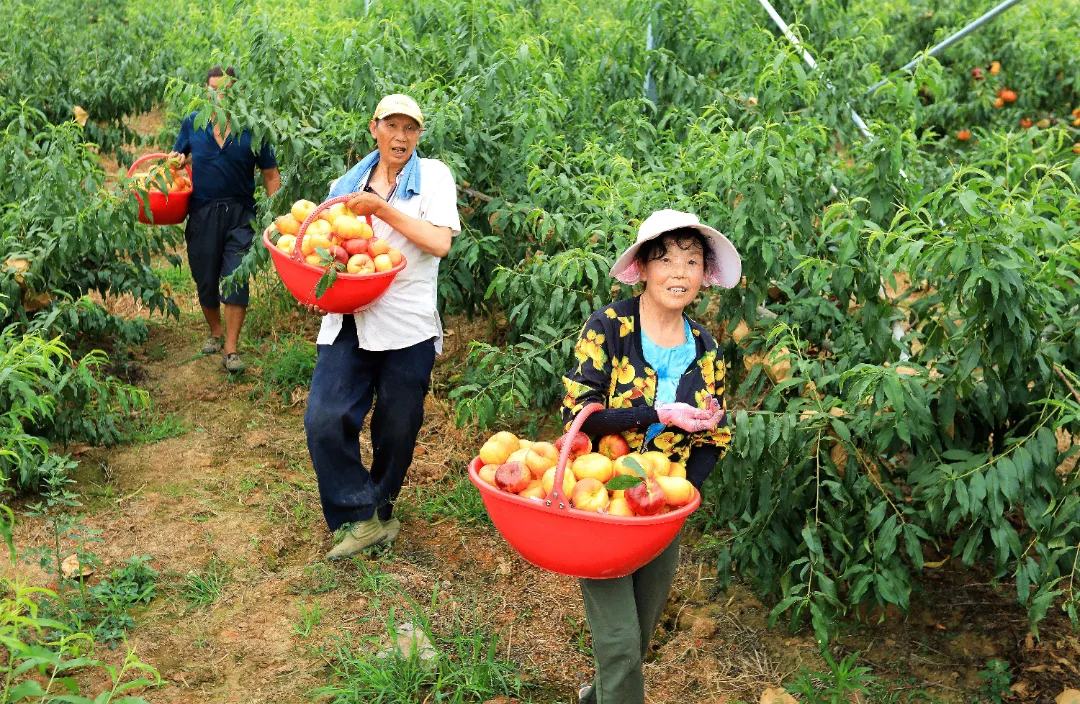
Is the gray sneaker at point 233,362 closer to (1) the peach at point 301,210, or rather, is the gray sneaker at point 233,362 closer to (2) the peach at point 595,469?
(1) the peach at point 301,210

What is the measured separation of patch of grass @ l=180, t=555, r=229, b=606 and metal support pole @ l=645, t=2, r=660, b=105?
2905 mm

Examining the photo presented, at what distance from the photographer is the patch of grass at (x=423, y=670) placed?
10.2ft

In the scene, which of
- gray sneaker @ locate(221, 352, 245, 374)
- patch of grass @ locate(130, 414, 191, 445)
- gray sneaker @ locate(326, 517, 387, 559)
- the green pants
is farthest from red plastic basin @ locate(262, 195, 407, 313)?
gray sneaker @ locate(221, 352, 245, 374)

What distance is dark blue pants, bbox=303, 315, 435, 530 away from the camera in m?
3.63

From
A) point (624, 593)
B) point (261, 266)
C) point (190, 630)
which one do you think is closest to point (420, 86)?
point (261, 266)

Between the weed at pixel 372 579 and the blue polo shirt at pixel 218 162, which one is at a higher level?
the blue polo shirt at pixel 218 162

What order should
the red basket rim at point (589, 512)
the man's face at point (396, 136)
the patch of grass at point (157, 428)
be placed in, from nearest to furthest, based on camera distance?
the red basket rim at point (589, 512), the man's face at point (396, 136), the patch of grass at point (157, 428)

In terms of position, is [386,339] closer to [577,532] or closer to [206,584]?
[206,584]

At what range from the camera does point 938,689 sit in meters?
3.22

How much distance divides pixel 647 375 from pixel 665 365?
58mm

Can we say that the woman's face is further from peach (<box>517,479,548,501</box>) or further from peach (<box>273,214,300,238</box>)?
peach (<box>273,214,300,238</box>)

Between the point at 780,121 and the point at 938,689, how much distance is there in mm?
2162

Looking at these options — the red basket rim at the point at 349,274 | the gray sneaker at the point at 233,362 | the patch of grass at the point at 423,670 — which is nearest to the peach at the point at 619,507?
the patch of grass at the point at 423,670

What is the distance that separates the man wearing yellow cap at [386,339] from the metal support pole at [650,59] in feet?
6.05
